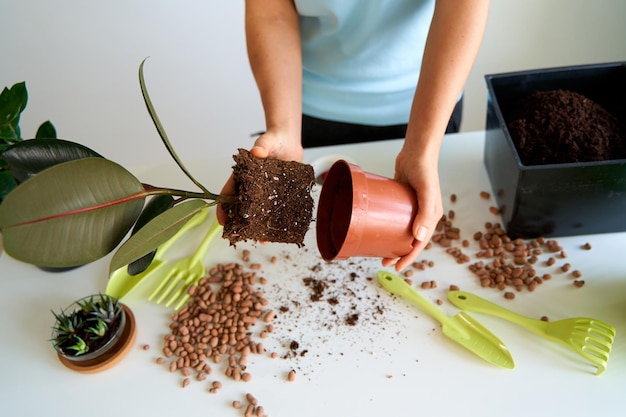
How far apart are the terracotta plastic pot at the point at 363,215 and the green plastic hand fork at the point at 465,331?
0.51 ft

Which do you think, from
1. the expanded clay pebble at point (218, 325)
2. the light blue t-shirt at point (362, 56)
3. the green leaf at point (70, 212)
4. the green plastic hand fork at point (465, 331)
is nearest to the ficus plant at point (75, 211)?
the green leaf at point (70, 212)

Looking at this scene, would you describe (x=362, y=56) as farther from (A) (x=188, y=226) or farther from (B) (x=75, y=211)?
(B) (x=75, y=211)

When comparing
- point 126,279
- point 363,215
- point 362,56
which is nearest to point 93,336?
point 126,279

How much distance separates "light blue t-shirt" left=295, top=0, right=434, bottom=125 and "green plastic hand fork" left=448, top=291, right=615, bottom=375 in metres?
0.55

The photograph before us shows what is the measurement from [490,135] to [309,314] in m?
0.57

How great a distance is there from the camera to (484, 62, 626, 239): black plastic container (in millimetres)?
1017

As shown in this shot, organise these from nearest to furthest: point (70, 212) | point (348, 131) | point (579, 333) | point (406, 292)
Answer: point (70, 212), point (579, 333), point (406, 292), point (348, 131)

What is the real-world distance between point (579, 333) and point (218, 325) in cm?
66

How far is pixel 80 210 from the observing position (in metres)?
0.66

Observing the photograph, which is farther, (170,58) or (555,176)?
(170,58)

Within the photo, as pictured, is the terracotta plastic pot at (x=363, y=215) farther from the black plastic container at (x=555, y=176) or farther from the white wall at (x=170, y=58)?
the white wall at (x=170, y=58)

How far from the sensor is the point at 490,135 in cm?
120

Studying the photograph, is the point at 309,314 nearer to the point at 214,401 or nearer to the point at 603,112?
the point at 214,401

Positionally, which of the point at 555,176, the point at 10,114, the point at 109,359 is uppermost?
the point at 10,114
